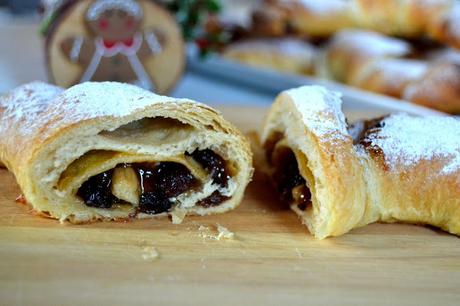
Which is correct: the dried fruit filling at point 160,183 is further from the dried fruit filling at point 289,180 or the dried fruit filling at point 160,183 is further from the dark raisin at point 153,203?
the dried fruit filling at point 289,180

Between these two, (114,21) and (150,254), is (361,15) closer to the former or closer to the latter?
(114,21)

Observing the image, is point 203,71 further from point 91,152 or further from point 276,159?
point 91,152

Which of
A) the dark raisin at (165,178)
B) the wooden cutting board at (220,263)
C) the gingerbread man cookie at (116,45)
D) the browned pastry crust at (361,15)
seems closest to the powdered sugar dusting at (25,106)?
the wooden cutting board at (220,263)

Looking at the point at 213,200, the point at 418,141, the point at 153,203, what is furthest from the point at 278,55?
the point at 153,203

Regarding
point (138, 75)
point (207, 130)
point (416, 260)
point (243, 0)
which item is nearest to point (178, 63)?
point (138, 75)

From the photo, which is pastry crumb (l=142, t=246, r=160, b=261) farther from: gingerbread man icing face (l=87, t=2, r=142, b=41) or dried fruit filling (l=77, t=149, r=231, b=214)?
gingerbread man icing face (l=87, t=2, r=142, b=41)
